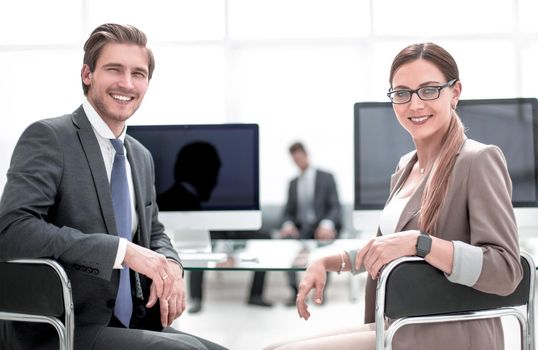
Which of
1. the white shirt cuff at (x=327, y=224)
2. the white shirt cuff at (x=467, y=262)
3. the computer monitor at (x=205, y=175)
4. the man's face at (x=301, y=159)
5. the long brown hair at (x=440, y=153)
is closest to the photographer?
the white shirt cuff at (x=467, y=262)

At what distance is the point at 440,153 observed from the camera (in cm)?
169

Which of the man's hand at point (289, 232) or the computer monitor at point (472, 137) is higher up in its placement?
the computer monitor at point (472, 137)

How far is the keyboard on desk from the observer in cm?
232

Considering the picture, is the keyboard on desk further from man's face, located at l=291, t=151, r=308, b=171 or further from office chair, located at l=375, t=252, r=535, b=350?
man's face, located at l=291, t=151, r=308, b=171

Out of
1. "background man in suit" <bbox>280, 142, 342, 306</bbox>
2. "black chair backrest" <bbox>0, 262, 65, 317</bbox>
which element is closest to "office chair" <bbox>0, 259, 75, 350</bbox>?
"black chair backrest" <bbox>0, 262, 65, 317</bbox>

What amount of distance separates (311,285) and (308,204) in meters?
4.35

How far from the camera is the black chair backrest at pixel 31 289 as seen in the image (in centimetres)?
162

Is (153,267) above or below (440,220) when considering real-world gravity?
below

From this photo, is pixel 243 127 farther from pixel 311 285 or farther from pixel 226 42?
pixel 226 42

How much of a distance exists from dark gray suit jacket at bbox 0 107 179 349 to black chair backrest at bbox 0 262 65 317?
0.04m

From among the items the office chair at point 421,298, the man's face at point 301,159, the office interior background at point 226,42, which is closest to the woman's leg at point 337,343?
the office chair at point 421,298

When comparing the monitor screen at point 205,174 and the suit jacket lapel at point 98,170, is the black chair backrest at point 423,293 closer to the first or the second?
the suit jacket lapel at point 98,170

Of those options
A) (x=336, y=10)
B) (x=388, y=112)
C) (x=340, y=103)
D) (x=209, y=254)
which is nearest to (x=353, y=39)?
(x=336, y=10)

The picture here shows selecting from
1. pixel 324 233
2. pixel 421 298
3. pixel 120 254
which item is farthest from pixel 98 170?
pixel 324 233
